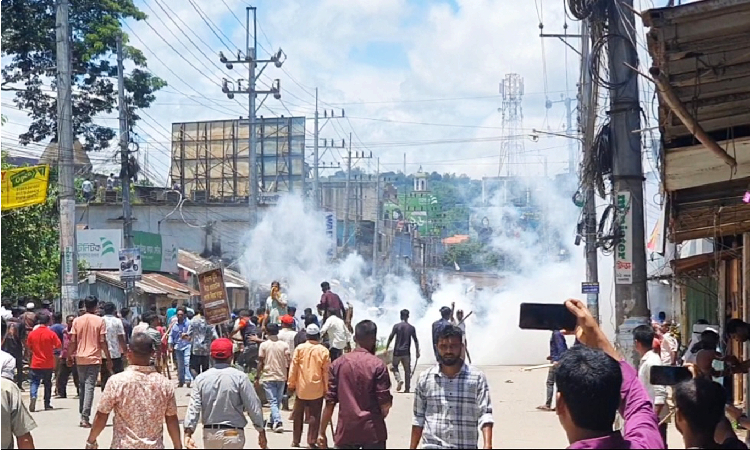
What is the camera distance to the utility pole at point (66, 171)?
18.8 meters

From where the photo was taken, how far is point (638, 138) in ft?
29.9

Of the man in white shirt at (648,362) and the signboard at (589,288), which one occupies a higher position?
the signboard at (589,288)

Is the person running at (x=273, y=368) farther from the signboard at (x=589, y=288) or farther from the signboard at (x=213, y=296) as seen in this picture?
the signboard at (x=589, y=288)

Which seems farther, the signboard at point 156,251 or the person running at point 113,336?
the signboard at point 156,251

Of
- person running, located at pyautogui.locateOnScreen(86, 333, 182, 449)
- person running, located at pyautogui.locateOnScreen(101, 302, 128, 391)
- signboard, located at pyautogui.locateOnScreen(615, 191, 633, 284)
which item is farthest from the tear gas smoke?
person running, located at pyautogui.locateOnScreen(86, 333, 182, 449)

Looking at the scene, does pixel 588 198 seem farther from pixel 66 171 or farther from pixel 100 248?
pixel 100 248

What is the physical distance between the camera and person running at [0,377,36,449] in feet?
20.2

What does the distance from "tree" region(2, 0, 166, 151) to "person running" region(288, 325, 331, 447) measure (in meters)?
20.9

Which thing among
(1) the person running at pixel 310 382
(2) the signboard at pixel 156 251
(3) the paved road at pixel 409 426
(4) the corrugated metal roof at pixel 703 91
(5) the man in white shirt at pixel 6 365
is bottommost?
(3) the paved road at pixel 409 426

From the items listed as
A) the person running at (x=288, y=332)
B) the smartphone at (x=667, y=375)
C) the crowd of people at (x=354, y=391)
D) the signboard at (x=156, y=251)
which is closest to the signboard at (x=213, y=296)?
the crowd of people at (x=354, y=391)

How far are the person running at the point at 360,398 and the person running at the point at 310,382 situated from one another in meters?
2.96

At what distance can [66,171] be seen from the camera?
1917cm

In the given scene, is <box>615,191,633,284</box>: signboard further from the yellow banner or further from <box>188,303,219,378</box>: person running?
the yellow banner

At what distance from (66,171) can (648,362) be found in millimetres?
14197
